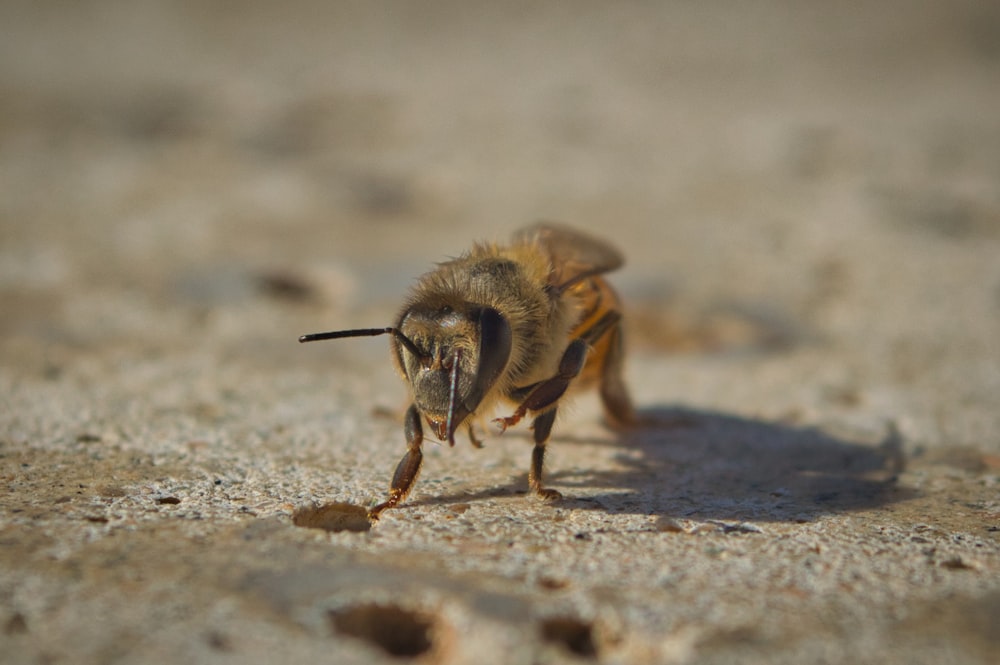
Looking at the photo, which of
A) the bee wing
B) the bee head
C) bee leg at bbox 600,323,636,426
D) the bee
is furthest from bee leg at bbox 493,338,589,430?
bee leg at bbox 600,323,636,426

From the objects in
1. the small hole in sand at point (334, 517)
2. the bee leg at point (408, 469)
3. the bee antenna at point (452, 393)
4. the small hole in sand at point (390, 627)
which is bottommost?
the small hole in sand at point (390, 627)

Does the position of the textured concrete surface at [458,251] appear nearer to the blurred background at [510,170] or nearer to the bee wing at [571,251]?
the blurred background at [510,170]

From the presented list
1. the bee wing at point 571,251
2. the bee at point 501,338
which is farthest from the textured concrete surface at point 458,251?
the bee wing at point 571,251

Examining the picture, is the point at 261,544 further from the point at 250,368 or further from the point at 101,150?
→ the point at 101,150

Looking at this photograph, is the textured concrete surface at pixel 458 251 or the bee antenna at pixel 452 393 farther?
the bee antenna at pixel 452 393

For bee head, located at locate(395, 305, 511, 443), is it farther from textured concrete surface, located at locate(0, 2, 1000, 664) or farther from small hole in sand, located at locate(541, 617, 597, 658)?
small hole in sand, located at locate(541, 617, 597, 658)

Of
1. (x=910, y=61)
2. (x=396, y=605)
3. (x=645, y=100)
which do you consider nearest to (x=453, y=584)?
(x=396, y=605)

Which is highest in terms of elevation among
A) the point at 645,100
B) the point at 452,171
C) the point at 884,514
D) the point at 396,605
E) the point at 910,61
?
the point at 910,61

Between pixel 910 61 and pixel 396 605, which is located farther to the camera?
pixel 910 61
